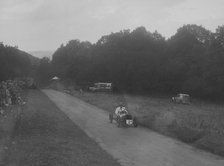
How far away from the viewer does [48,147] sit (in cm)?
1942

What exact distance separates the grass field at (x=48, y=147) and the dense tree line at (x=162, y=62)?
59891mm

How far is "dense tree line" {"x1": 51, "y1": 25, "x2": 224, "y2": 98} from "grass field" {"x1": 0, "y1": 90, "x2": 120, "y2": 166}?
196 feet

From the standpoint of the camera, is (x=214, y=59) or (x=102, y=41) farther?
(x=102, y=41)

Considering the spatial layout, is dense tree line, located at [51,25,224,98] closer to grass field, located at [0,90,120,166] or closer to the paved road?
the paved road

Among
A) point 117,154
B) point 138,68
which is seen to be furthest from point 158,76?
point 117,154

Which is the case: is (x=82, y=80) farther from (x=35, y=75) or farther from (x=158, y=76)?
(x=35, y=75)

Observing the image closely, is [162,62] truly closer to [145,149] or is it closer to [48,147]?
[145,149]

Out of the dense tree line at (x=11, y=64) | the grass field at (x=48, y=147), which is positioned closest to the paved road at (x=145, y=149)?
the grass field at (x=48, y=147)

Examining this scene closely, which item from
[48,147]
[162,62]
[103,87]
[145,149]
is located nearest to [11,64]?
[103,87]

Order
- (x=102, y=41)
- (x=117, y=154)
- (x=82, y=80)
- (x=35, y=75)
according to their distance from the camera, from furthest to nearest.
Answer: (x=35, y=75)
(x=102, y=41)
(x=82, y=80)
(x=117, y=154)

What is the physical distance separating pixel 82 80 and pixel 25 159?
9695 centimetres

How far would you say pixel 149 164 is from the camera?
1711 cm

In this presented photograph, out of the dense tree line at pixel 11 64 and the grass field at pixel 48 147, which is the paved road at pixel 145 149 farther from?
the dense tree line at pixel 11 64

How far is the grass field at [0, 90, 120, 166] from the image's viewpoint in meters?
16.3
